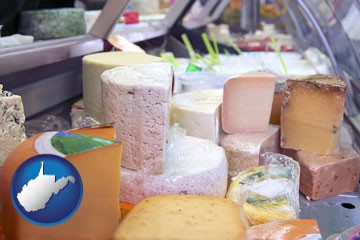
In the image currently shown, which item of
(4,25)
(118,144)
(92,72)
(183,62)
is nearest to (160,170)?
(118,144)

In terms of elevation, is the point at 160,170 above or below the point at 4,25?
below

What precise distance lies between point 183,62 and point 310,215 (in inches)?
56.2

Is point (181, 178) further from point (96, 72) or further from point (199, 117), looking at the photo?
point (96, 72)

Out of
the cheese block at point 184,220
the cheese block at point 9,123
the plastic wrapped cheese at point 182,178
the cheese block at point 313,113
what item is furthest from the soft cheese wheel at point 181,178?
the cheese block at point 313,113

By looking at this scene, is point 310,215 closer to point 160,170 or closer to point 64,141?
point 160,170

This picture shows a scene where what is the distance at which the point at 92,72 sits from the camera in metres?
1.25

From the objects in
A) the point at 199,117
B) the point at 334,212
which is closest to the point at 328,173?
the point at 334,212

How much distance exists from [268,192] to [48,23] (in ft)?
3.41

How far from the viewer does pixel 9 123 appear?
82 cm

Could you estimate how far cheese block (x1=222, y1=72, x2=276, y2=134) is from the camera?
125 centimetres

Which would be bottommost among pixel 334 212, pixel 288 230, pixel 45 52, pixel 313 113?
pixel 334 212

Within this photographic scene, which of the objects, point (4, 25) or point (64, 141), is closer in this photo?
point (64, 141)

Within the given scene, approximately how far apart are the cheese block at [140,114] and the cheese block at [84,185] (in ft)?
0.49

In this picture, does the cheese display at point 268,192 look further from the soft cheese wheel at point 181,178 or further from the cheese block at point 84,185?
the cheese block at point 84,185
